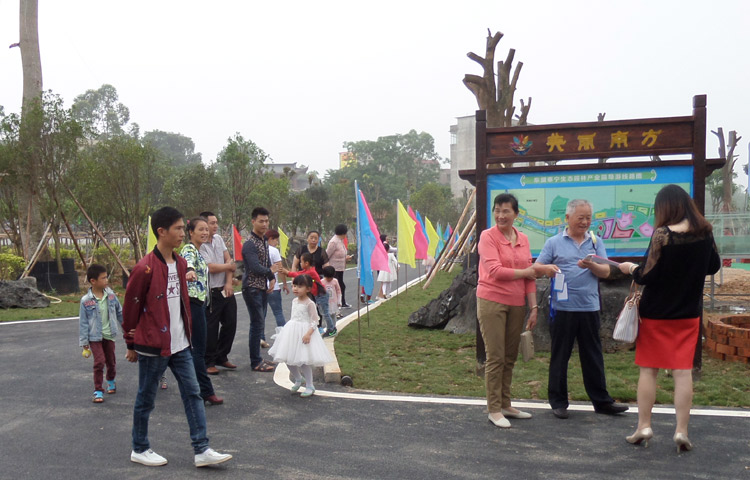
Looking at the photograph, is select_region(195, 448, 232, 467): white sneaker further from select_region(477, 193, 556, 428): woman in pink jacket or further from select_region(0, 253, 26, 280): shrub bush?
select_region(0, 253, 26, 280): shrub bush

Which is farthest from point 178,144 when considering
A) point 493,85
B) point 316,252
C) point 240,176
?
point 316,252

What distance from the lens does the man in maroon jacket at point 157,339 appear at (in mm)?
4062

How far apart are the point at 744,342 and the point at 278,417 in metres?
4.97

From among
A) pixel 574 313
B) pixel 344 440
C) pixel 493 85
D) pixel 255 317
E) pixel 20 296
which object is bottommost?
pixel 344 440

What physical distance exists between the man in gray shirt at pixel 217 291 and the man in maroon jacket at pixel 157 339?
232 cm

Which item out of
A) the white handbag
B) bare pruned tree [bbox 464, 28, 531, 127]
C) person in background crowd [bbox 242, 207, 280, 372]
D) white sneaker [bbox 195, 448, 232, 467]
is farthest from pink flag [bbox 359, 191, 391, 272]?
bare pruned tree [bbox 464, 28, 531, 127]

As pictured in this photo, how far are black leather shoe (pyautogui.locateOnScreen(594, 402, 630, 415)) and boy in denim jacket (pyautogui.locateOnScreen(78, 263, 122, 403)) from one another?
451 cm

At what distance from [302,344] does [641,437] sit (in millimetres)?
3054

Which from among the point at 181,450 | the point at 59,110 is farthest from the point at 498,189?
the point at 59,110

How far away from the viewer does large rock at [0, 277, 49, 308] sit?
41.4ft

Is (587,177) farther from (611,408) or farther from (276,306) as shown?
(276,306)

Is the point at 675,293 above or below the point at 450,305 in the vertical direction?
above

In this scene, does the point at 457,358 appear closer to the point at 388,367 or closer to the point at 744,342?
the point at 388,367

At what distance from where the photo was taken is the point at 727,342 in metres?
6.81
